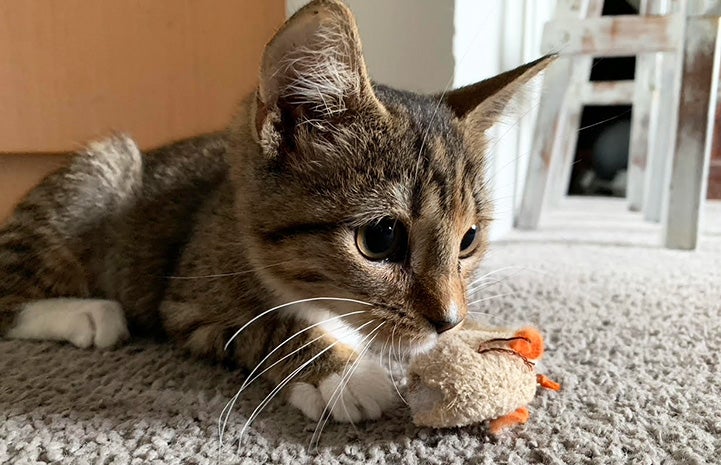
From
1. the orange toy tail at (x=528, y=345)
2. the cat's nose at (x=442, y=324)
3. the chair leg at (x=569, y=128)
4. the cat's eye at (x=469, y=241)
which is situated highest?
the chair leg at (x=569, y=128)

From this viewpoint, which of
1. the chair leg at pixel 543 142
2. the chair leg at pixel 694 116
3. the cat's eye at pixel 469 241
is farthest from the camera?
the chair leg at pixel 543 142

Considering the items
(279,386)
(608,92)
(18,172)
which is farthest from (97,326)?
(608,92)

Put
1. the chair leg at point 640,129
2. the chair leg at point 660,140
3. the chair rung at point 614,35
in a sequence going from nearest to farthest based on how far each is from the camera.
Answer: the chair rung at point 614,35 < the chair leg at point 660,140 < the chair leg at point 640,129

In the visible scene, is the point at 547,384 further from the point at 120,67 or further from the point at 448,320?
the point at 120,67

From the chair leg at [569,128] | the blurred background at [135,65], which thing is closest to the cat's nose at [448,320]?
the blurred background at [135,65]

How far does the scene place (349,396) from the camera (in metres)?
0.84

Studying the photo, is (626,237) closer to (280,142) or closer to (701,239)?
(701,239)

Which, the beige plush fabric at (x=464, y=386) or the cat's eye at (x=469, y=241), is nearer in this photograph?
the beige plush fabric at (x=464, y=386)

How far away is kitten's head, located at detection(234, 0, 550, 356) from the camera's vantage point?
803 millimetres

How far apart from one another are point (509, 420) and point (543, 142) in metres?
1.65

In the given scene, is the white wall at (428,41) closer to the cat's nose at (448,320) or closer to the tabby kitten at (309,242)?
the tabby kitten at (309,242)

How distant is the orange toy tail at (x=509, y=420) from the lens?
0.79 m

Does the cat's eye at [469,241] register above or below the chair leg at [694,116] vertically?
below

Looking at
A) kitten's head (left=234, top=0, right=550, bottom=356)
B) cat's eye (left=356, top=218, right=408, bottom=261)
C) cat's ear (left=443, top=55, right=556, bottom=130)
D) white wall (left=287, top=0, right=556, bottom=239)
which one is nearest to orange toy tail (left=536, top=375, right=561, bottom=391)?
kitten's head (left=234, top=0, right=550, bottom=356)
